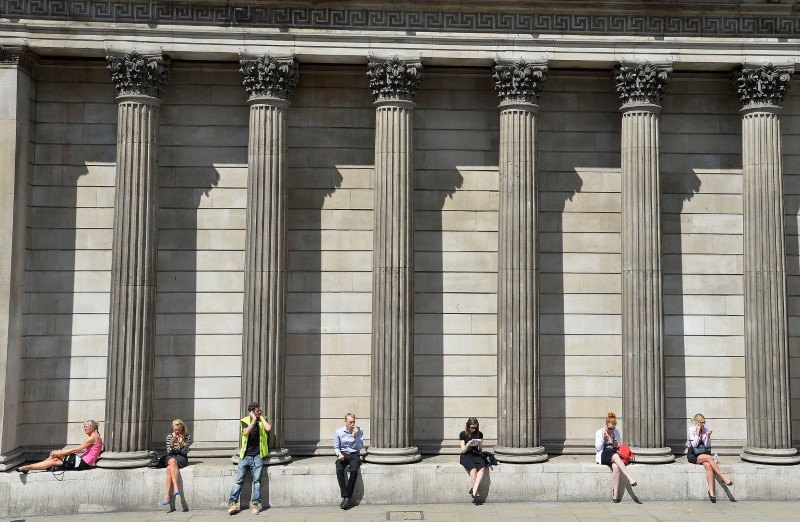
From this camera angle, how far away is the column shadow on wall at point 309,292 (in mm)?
21234

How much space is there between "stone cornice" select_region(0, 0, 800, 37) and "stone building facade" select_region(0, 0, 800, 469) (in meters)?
0.07

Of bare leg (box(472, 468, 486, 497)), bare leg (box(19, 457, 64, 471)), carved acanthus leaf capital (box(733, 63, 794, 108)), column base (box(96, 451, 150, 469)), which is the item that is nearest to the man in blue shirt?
bare leg (box(472, 468, 486, 497))

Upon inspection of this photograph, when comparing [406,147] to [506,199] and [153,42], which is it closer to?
[506,199]

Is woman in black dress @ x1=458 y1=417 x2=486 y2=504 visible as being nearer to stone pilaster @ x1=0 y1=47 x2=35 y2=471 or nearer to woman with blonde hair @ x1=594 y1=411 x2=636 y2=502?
woman with blonde hair @ x1=594 y1=411 x2=636 y2=502

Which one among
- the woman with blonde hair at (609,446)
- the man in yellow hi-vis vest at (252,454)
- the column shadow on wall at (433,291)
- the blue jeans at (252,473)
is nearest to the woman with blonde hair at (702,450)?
the woman with blonde hair at (609,446)

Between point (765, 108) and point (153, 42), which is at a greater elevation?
point (153, 42)

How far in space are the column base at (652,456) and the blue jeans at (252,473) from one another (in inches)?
386

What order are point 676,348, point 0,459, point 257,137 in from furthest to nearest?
point 676,348 → point 257,137 → point 0,459

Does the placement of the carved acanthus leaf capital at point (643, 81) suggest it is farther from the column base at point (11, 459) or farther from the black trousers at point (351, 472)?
the column base at point (11, 459)

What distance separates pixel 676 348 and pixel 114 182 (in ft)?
54.3

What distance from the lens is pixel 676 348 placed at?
71.3 ft

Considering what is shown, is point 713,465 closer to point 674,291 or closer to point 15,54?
point 674,291

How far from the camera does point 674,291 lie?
2180 cm

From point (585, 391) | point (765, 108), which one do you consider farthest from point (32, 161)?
point (765, 108)
